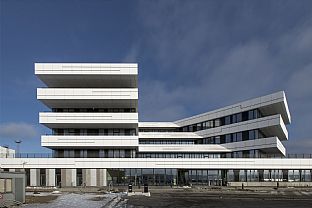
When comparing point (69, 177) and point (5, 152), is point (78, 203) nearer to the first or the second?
point (69, 177)

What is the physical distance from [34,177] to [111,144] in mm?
12710

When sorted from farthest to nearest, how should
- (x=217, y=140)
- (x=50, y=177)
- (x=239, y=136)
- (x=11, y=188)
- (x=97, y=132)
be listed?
(x=217, y=140) < (x=239, y=136) < (x=97, y=132) < (x=50, y=177) < (x=11, y=188)

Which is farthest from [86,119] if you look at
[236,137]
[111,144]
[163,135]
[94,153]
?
[163,135]

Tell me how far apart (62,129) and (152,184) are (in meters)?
17.8

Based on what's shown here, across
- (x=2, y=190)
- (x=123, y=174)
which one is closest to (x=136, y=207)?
(x=2, y=190)

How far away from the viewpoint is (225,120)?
265 ft

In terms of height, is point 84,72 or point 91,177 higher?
point 84,72

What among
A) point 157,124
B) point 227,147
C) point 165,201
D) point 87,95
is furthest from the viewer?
point 157,124

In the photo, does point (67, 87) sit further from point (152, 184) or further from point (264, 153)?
point (264, 153)

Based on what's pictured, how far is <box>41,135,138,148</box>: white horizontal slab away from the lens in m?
66.3

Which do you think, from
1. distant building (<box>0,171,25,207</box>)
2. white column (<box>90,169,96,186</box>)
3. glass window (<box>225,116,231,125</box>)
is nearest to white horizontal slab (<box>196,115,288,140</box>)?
glass window (<box>225,116,231,125</box>)

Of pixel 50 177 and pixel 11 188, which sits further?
pixel 50 177

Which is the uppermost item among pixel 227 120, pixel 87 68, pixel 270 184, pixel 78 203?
pixel 87 68

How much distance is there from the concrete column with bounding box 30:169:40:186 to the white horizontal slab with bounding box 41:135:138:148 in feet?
14.0
